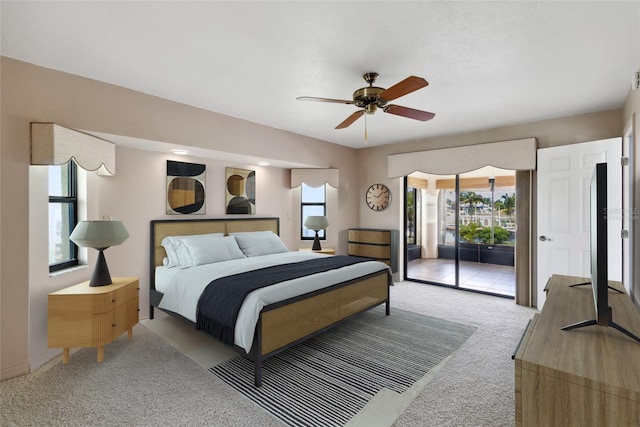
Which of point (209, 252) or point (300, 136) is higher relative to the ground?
point (300, 136)

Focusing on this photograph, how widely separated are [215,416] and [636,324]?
250 centimetres

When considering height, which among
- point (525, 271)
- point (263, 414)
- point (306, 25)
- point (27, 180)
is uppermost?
point (306, 25)

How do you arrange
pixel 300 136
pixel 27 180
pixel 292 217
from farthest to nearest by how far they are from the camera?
pixel 292 217 → pixel 300 136 → pixel 27 180

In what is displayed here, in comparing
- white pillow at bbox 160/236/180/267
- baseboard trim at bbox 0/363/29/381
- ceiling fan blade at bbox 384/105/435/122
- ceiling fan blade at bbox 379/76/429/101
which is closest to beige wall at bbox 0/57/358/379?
baseboard trim at bbox 0/363/29/381

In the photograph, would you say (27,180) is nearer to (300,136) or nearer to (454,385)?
(300,136)

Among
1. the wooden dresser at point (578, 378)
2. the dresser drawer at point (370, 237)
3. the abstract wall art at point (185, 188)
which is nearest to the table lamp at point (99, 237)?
the abstract wall art at point (185, 188)

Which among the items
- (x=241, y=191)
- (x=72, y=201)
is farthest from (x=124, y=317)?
(x=241, y=191)

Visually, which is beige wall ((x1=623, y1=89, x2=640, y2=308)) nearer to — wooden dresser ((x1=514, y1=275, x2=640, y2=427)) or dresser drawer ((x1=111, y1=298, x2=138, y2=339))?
wooden dresser ((x1=514, y1=275, x2=640, y2=427))

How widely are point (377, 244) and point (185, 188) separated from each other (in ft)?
10.9

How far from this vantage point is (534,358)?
123cm

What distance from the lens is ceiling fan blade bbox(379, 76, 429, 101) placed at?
2.07 m

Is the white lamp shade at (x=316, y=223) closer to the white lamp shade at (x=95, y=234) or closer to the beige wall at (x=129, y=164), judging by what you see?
the beige wall at (x=129, y=164)

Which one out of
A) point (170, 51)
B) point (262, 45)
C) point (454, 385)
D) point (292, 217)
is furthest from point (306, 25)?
point (292, 217)

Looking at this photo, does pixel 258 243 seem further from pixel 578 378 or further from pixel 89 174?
pixel 578 378
